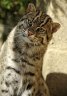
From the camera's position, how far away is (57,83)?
5.96 metres

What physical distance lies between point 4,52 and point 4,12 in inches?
89.9

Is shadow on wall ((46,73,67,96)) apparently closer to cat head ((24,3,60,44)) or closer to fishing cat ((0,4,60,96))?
fishing cat ((0,4,60,96))

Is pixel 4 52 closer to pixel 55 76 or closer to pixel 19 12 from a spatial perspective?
pixel 55 76

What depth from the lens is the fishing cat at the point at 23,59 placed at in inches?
198

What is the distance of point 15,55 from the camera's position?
201 inches

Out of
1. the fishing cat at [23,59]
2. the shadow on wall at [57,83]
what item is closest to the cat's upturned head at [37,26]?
the fishing cat at [23,59]

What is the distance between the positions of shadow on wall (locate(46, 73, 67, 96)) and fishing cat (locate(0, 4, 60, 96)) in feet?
2.58

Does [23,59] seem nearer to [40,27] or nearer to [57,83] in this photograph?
[40,27]

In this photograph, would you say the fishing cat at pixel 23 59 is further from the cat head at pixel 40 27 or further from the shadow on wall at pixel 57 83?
the shadow on wall at pixel 57 83

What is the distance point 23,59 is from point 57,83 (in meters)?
0.98

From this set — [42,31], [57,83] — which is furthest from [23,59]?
[57,83]

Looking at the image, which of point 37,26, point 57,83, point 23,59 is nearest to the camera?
point 37,26

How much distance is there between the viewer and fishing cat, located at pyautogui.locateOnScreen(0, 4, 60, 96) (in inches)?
198

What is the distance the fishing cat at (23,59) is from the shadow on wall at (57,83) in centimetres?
79
